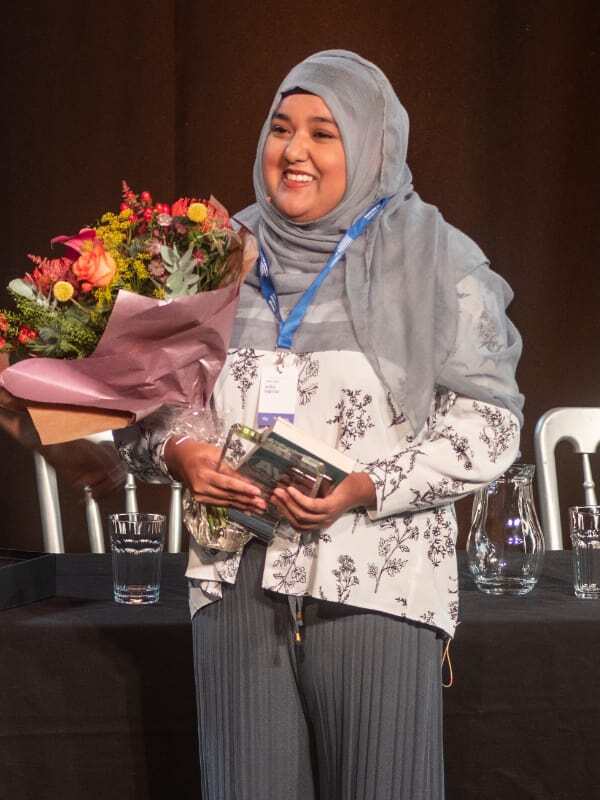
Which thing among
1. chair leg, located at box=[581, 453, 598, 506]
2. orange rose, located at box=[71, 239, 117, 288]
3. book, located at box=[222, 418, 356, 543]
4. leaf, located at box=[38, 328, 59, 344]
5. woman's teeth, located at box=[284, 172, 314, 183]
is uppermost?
woman's teeth, located at box=[284, 172, 314, 183]

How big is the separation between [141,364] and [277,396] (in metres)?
0.19

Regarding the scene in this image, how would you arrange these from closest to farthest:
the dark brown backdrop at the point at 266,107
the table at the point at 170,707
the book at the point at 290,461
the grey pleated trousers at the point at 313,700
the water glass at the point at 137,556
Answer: the book at the point at 290,461 → the grey pleated trousers at the point at 313,700 → the table at the point at 170,707 → the water glass at the point at 137,556 → the dark brown backdrop at the point at 266,107

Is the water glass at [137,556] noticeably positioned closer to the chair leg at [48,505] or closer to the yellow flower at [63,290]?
the yellow flower at [63,290]

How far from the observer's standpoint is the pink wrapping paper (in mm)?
1620

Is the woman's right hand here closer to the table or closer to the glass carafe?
the table

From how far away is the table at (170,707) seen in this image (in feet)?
6.31

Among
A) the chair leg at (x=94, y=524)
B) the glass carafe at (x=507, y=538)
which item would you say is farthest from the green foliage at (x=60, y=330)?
the chair leg at (x=94, y=524)

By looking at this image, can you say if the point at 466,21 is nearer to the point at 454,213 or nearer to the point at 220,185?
the point at 454,213

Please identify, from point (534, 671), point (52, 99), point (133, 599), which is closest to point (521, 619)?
point (534, 671)

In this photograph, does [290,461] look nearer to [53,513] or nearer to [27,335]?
[27,335]

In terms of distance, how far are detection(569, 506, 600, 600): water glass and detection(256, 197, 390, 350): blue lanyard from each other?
751 mm

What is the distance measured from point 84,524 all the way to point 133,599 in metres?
2.22

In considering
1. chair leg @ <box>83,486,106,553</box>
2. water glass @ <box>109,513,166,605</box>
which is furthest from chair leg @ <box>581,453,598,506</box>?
water glass @ <box>109,513,166,605</box>

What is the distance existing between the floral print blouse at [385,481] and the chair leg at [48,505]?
1.26 m
